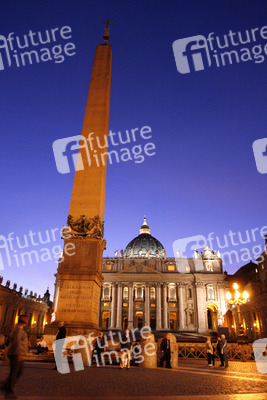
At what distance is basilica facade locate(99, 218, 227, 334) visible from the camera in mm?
72625

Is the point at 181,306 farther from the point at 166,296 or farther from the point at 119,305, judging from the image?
the point at 119,305

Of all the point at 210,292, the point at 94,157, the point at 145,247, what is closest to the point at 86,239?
the point at 94,157

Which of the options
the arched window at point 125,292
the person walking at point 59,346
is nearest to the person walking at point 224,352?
the person walking at point 59,346

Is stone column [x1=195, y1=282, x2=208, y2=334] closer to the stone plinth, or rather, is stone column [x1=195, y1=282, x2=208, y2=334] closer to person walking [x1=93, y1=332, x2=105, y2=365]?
the stone plinth

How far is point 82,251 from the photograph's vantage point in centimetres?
1223

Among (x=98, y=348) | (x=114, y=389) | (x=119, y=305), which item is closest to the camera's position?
(x=114, y=389)

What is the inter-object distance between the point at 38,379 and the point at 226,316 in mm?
69452

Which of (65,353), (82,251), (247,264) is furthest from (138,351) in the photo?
(247,264)

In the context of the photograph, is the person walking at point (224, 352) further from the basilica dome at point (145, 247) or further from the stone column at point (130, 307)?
the basilica dome at point (145, 247)

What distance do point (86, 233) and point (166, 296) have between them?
6756cm

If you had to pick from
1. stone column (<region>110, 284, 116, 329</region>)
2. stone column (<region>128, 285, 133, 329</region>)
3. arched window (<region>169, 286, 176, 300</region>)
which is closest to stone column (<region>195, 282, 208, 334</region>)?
arched window (<region>169, 286, 176, 300</region>)

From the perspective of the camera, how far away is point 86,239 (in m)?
12.5

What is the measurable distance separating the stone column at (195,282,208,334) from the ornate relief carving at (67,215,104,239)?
218 ft

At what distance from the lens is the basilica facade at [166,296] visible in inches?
2859
